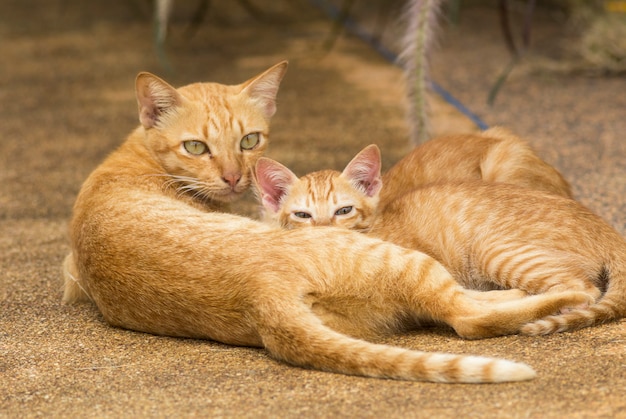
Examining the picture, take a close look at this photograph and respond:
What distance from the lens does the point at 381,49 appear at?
9.21 metres

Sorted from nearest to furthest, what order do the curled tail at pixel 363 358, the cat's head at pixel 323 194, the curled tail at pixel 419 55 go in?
1. the curled tail at pixel 363 358
2. the cat's head at pixel 323 194
3. the curled tail at pixel 419 55

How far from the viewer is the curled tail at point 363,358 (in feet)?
10.1

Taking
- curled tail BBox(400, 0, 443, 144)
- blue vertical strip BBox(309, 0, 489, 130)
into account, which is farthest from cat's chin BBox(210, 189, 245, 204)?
blue vertical strip BBox(309, 0, 489, 130)

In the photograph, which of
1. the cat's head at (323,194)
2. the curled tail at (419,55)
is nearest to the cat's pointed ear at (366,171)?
the cat's head at (323,194)

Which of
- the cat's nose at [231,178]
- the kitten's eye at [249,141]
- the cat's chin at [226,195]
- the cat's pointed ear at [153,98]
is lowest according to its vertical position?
the cat's chin at [226,195]

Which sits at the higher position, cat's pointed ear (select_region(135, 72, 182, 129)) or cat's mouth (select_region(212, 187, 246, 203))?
cat's pointed ear (select_region(135, 72, 182, 129))

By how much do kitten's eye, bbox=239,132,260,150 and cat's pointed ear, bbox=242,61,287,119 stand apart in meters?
0.19

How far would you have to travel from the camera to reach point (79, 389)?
337 centimetres

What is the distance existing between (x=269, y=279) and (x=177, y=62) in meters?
6.13

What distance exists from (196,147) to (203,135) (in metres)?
0.07

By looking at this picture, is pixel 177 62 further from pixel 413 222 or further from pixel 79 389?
pixel 79 389

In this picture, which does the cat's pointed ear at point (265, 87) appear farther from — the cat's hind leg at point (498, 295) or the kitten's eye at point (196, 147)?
the cat's hind leg at point (498, 295)

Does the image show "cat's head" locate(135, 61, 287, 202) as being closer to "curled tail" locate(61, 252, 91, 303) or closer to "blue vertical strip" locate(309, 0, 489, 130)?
"curled tail" locate(61, 252, 91, 303)

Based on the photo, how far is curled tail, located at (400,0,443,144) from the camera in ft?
16.7
